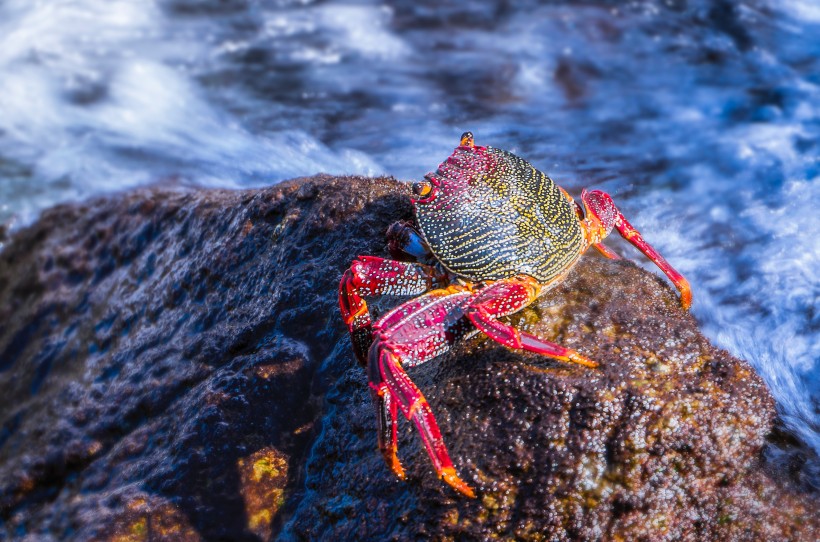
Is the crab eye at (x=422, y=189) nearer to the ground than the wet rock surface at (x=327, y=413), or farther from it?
farther from it

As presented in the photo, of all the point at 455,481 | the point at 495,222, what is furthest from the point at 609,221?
A: the point at 455,481

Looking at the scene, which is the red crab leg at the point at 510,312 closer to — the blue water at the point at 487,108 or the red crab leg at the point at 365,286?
the red crab leg at the point at 365,286

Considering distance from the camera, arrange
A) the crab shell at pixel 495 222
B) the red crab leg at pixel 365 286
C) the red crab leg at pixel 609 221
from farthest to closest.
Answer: the red crab leg at pixel 609 221
the crab shell at pixel 495 222
the red crab leg at pixel 365 286

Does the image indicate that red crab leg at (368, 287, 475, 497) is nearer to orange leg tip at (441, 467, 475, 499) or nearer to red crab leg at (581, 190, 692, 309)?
orange leg tip at (441, 467, 475, 499)

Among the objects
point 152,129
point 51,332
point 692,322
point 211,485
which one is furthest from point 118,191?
point 692,322

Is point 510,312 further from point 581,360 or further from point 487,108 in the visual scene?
point 487,108

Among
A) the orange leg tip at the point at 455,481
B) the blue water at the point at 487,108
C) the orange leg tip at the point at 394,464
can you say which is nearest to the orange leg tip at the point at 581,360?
the orange leg tip at the point at 455,481
